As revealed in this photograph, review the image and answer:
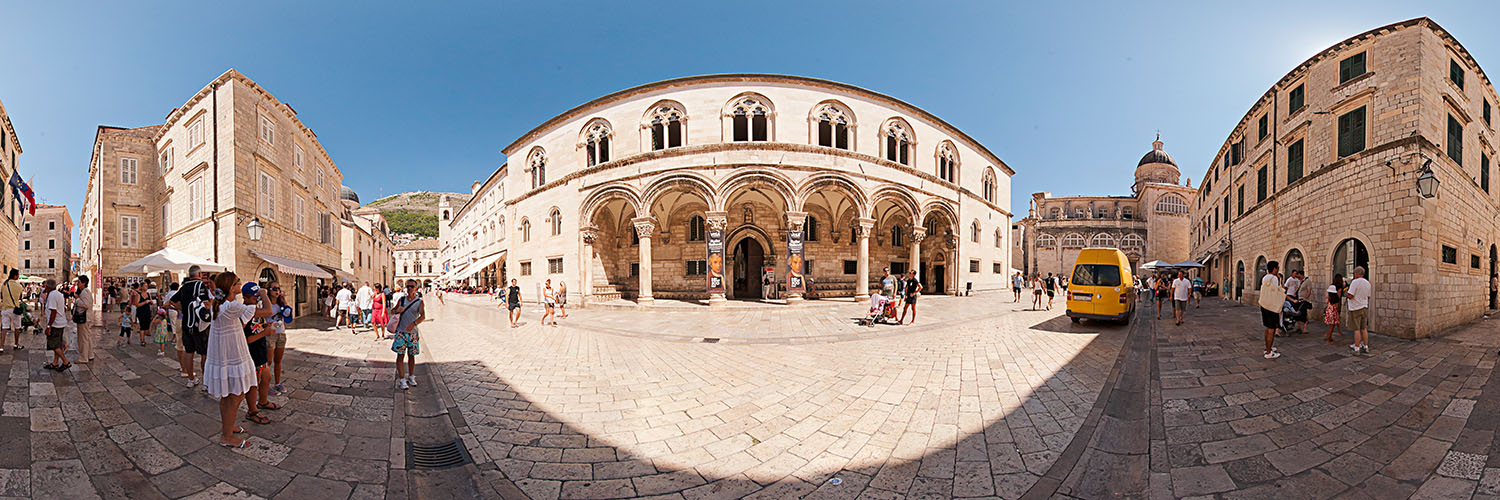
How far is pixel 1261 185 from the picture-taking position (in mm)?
15023

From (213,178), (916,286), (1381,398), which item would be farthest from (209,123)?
(1381,398)

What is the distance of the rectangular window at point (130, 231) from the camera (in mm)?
15141

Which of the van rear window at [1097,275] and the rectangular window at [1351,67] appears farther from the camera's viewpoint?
the van rear window at [1097,275]

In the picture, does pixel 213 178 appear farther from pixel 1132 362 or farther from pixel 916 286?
pixel 1132 362

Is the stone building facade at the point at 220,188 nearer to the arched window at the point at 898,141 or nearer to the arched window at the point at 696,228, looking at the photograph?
the arched window at the point at 696,228

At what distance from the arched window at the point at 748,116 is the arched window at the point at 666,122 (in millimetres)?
1916

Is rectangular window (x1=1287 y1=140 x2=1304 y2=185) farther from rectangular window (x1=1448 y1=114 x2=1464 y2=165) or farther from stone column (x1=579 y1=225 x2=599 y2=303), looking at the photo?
stone column (x1=579 y1=225 x2=599 y2=303)

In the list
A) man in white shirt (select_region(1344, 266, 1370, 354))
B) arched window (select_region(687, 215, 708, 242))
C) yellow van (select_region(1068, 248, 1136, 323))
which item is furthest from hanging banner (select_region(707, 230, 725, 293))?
man in white shirt (select_region(1344, 266, 1370, 354))

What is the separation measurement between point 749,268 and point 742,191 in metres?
3.83

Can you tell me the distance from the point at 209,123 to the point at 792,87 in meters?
17.3

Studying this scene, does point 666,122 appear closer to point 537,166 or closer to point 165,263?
point 537,166

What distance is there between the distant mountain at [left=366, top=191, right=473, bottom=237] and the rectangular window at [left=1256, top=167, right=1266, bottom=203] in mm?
77779

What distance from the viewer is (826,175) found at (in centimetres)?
1783

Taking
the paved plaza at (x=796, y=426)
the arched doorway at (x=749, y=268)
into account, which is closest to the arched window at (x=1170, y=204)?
the arched doorway at (x=749, y=268)
